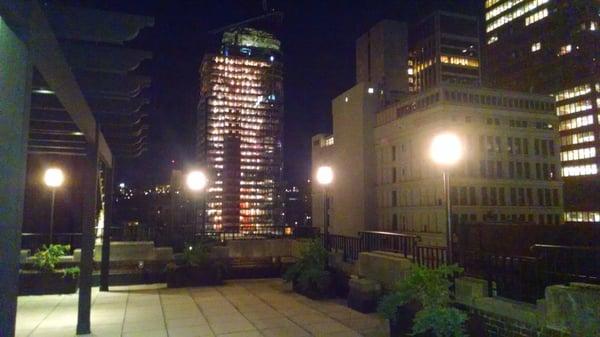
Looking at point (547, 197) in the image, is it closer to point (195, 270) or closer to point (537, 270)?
A: point (195, 270)

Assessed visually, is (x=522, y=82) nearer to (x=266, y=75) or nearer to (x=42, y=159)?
(x=266, y=75)

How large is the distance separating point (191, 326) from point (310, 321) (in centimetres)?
223

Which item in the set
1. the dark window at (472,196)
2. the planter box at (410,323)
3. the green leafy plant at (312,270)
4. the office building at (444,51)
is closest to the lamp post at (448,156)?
the planter box at (410,323)

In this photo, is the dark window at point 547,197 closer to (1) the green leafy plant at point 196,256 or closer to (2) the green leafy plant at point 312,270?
(2) the green leafy plant at point 312,270

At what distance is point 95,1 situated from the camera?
5.41 m

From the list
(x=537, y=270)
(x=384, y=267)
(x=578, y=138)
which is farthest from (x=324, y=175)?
(x=578, y=138)

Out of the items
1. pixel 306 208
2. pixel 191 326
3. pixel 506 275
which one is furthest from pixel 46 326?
pixel 306 208

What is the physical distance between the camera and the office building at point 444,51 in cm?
13012

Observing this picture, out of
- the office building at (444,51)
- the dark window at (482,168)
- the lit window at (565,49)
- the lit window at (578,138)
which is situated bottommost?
the dark window at (482,168)

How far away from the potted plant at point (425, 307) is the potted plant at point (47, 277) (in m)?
8.58

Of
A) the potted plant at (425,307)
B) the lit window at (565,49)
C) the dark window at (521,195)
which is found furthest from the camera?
the lit window at (565,49)

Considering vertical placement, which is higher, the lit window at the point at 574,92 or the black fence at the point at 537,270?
the lit window at the point at 574,92

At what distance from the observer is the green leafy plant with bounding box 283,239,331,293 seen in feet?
34.7

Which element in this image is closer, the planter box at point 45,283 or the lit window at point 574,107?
the planter box at point 45,283
